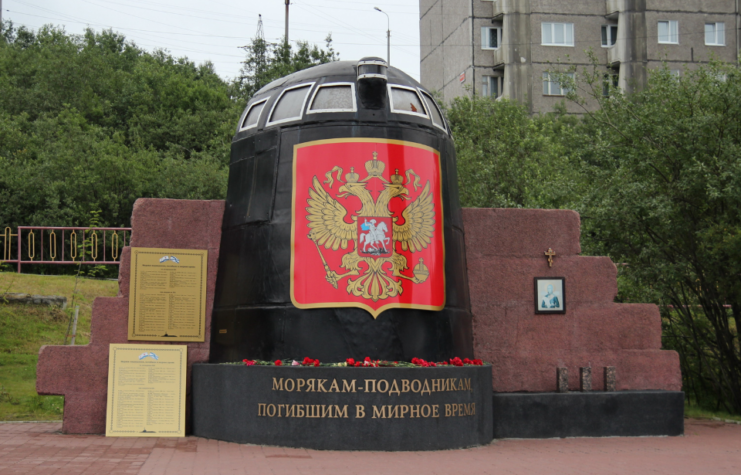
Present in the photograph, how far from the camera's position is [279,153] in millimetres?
10883

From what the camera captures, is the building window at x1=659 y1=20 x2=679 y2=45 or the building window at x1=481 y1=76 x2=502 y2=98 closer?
the building window at x1=659 y1=20 x2=679 y2=45

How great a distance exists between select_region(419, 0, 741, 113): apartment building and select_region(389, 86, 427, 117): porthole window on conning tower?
30.8 meters

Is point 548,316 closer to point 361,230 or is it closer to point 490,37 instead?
point 361,230

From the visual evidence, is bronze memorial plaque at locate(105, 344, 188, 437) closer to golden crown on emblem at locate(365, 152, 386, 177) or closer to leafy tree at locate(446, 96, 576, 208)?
golden crown on emblem at locate(365, 152, 386, 177)

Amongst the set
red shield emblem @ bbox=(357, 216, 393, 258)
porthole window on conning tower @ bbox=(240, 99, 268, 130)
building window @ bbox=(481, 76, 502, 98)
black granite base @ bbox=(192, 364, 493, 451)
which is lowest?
black granite base @ bbox=(192, 364, 493, 451)

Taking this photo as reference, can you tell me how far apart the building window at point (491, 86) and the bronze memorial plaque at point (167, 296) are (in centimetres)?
3302

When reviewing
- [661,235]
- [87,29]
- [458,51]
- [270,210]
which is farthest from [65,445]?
[87,29]

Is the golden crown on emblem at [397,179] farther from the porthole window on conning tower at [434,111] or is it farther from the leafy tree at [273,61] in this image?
the leafy tree at [273,61]

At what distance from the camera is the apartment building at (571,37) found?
136 feet

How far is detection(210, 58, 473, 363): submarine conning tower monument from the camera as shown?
10227 mm

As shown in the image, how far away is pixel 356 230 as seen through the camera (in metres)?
10.4

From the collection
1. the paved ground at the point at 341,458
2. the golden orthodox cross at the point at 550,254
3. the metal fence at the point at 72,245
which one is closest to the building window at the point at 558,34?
the metal fence at the point at 72,245

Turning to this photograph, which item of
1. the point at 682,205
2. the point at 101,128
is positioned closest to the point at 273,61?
the point at 101,128

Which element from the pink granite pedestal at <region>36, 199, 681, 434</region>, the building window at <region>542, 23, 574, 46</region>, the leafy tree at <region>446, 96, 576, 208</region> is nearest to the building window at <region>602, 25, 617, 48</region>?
the building window at <region>542, 23, 574, 46</region>
